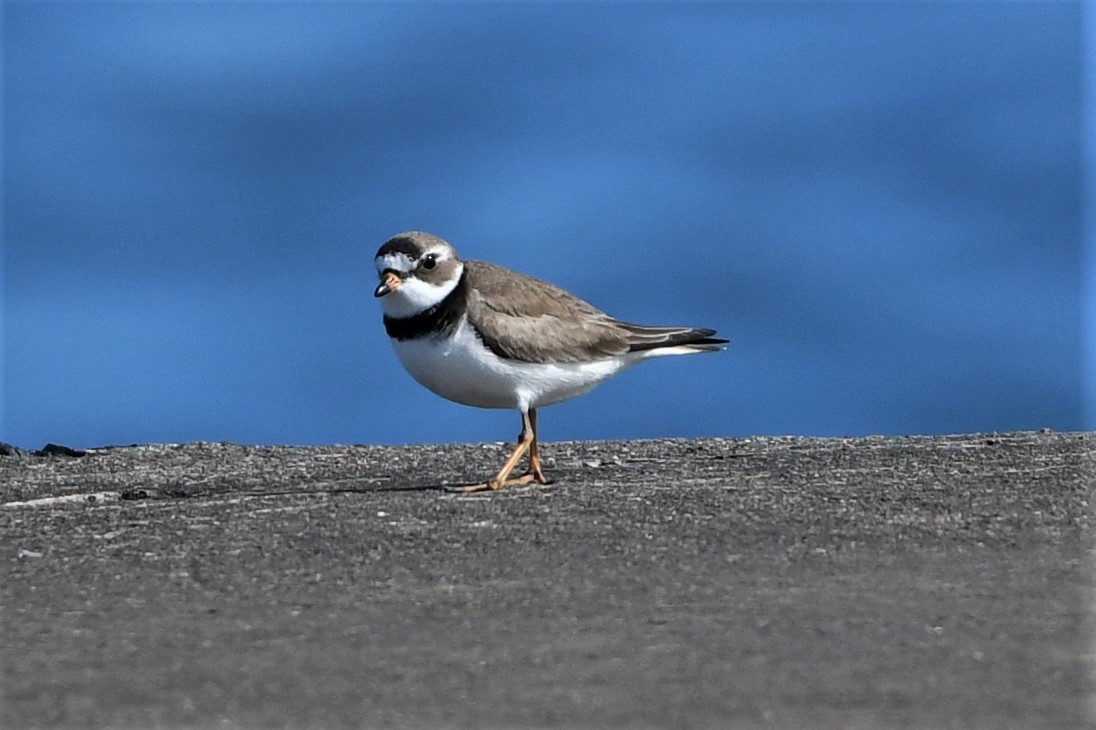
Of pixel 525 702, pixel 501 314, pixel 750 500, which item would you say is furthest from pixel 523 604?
pixel 501 314

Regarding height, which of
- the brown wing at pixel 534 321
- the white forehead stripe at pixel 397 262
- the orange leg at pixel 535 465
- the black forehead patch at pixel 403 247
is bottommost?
the orange leg at pixel 535 465

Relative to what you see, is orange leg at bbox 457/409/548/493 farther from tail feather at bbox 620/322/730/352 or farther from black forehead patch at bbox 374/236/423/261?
black forehead patch at bbox 374/236/423/261

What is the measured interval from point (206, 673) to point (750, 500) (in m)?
3.37

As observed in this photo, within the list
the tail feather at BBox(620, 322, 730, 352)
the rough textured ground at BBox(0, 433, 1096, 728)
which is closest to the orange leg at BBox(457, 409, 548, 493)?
the rough textured ground at BBox(0, 433, 1096, 728)

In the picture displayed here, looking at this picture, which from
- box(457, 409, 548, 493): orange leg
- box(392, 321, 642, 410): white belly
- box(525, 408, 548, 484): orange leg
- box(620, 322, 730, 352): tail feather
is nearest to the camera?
box(392, 321, 642, 410): white belly

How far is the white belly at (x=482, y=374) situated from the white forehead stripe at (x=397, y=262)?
1.31 feet

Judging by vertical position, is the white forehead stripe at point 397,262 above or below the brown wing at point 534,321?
above

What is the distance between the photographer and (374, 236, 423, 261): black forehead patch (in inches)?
323

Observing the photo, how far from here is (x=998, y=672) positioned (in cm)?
423

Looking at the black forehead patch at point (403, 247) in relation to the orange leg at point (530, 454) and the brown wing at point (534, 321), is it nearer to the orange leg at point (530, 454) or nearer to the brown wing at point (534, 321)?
the brown wing at point (534, 321)

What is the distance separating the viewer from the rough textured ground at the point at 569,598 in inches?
161

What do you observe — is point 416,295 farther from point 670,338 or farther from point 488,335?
point 670,338

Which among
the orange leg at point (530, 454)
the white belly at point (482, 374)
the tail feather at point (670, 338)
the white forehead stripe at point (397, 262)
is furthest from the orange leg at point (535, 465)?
the white forehead stripe at point (397, 262)

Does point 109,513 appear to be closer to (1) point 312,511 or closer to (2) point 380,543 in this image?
(1) point 312,511
